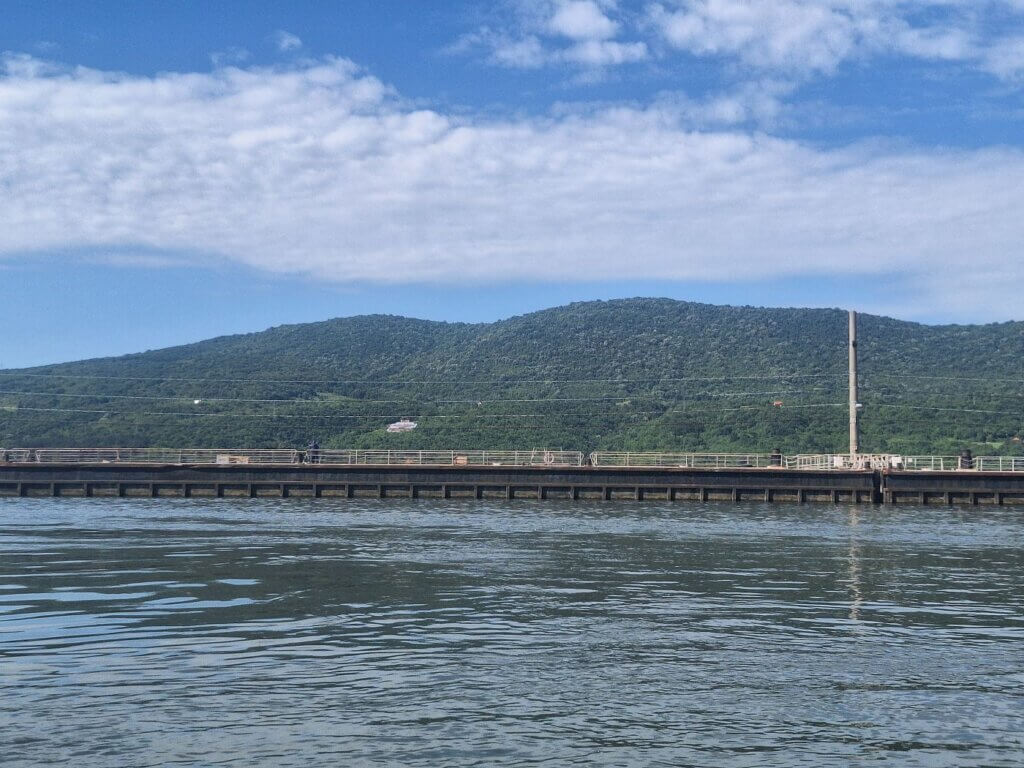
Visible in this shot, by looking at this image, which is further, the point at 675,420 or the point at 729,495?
the point at 675,420

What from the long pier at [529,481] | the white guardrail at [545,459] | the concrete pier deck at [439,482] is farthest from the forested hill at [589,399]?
the concrete pier deck at [439,482]

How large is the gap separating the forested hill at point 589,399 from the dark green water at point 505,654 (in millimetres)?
81354

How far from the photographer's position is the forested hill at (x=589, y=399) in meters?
121

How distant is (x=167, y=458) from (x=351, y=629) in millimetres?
66757

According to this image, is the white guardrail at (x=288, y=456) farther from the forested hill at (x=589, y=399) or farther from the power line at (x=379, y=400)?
the power line at (x=379, y=400)

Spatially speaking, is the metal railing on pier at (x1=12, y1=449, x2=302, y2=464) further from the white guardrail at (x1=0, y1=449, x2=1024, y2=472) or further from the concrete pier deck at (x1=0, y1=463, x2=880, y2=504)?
the concrete pier deck at (x1=0, y1=463, x2=880, y2=504)

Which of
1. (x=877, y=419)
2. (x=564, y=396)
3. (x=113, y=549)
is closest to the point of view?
(x=113, y=549)

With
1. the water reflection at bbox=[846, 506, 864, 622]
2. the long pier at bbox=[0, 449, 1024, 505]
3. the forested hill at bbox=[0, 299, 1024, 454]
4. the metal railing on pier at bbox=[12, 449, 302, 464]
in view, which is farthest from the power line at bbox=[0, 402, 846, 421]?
the water reflection at bbox=[846, 506, 864, 622]

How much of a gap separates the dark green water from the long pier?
2797cm

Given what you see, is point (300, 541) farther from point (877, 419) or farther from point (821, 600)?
point (877, 419)

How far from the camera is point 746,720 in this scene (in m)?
14.2

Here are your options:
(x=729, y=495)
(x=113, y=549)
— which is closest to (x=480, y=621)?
(x=113, y=549)

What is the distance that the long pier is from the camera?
63875 mm

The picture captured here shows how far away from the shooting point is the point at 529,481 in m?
66.8
